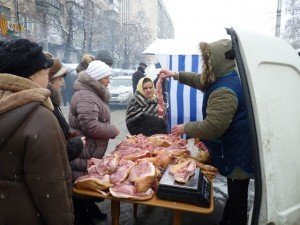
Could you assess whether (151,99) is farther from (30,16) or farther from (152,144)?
(30,16)

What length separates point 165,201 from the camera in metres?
2.53

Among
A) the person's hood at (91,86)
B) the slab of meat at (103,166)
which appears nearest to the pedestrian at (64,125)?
the slab of meat at (103,166)

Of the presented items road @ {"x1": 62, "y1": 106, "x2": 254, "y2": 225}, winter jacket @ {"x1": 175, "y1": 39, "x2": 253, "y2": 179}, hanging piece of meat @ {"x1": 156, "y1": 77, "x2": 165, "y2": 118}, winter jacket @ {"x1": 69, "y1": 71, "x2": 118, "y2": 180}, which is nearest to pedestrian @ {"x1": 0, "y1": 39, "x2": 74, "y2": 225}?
winter jacket @ {"x1": 175, "y1": 39, "x2": 253, "y2": 179}

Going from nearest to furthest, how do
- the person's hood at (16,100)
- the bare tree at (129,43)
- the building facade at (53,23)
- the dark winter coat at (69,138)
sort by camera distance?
the person's hood at (16,100), the dark winter coat at (69,138), the building facade at (53,23), the bare tree at (129,43)

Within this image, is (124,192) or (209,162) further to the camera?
(209,162)

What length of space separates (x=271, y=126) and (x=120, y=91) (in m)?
14.7

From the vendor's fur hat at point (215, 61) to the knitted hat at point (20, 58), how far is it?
1459mm

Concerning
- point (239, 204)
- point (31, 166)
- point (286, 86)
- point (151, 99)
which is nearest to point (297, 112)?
point (286, 86)

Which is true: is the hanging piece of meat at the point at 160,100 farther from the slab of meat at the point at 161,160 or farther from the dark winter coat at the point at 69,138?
the dark winter coat at the point at 69,138

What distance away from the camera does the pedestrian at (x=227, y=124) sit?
2.73 meters

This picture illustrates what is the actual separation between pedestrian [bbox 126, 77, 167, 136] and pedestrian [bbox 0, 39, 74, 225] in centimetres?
311

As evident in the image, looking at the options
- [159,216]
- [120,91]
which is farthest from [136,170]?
[120,91]

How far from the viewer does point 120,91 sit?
54.0ft

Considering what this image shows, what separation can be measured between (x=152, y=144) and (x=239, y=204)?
1.36 metres
